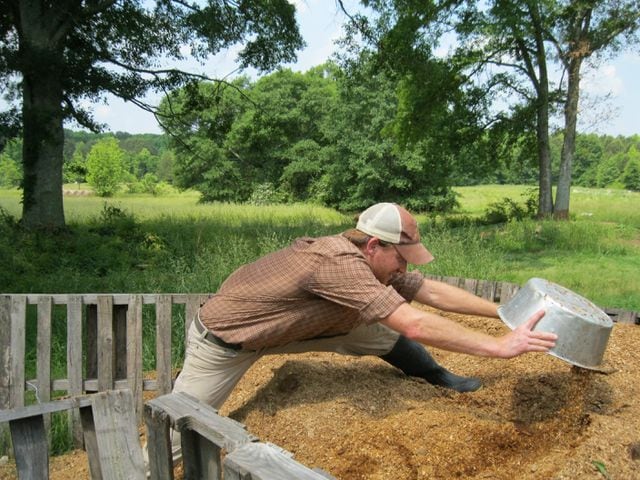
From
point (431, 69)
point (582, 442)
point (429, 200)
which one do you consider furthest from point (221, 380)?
point (429, 200)

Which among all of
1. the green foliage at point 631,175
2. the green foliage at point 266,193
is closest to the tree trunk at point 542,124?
the green foliage at point 266,193

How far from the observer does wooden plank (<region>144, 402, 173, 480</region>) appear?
2.41 m

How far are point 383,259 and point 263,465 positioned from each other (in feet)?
5.33

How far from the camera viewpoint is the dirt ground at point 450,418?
9.45 feet

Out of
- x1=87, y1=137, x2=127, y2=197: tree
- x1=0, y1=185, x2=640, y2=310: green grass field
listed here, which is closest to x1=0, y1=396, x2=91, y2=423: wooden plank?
x1=0, y1=185, x2=640, y2=310: green grass field

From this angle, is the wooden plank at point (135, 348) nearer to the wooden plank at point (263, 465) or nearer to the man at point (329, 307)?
the man at point (329, 307)

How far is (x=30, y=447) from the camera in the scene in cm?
234

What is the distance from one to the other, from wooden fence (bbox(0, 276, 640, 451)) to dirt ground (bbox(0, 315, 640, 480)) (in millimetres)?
555

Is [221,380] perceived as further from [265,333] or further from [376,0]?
[376,0]

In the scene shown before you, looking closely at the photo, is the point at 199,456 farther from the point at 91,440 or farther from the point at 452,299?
the point at 452,299

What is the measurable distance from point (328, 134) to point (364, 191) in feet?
19.8

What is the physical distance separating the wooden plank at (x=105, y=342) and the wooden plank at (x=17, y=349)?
544 millimetres

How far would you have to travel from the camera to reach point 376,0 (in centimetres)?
1664

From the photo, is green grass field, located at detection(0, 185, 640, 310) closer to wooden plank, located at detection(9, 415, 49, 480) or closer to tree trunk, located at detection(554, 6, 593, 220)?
tree trunk, located at detection(554, 6, 593, 220)
